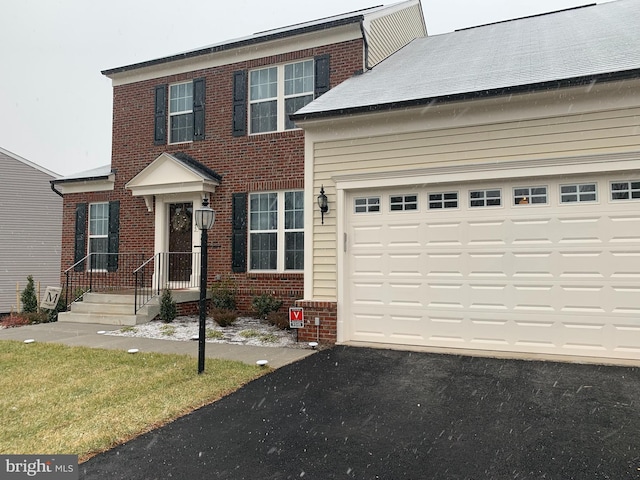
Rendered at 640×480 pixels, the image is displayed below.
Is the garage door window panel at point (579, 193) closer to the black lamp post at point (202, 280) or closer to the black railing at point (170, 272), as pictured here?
the black lamp post at point (202, 280)

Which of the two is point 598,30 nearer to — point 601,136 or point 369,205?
point 601,136

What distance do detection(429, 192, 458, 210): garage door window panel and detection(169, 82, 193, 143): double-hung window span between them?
7074 mm

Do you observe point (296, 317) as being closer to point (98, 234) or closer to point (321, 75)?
point (321, 75)

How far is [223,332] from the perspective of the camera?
823 centimetres

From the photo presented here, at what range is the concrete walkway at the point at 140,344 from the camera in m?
6.40

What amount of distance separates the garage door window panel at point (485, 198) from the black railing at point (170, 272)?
693 centimetres

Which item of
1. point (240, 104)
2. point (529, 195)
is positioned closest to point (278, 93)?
point (240, 104)

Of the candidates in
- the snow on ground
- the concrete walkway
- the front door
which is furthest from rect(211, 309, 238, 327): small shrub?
the front door

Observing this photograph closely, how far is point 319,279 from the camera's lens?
7.28 meters

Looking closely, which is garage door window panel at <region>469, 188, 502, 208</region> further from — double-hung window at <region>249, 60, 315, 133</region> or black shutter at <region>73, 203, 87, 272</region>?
black shutter at <region>73, 203, 87, 272</region>

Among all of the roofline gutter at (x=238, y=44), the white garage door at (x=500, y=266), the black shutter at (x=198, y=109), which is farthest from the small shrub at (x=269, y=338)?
the roofline gutter at (x=238, y=44)

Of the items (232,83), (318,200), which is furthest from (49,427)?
(232,83)

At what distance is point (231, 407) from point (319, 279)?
124 inches

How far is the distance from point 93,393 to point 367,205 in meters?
4.60
